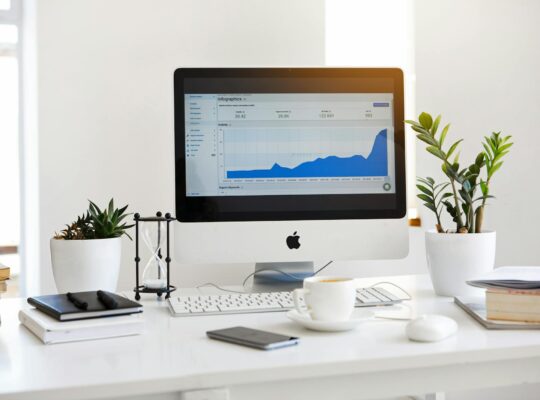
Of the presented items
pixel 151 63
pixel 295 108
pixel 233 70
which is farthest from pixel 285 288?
pixel 151 63

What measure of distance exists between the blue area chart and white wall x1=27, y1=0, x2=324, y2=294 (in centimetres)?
70

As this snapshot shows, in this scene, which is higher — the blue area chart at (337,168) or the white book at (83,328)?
the blue area chart at (337,168)

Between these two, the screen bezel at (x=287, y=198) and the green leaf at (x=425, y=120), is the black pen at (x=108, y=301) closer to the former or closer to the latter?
the screen bezel at (x=287, y=198)

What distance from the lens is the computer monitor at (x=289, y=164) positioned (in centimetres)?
164

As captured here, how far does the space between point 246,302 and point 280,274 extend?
339 mm

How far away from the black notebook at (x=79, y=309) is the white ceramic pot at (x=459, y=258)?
71 centimetres

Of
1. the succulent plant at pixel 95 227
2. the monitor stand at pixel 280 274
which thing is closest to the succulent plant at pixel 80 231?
the succulent plant at pixel 95 227

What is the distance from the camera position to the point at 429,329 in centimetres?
110

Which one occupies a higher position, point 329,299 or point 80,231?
point 80,231

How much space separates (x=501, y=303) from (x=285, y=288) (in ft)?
1.90

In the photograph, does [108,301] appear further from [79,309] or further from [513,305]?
[513,305]

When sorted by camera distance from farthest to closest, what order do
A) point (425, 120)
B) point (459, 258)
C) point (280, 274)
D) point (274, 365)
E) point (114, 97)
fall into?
point (114, 97) < point (280, 274) < point (425, 120) < point (459, 258) < point (274, 365)

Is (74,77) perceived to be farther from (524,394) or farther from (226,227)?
(524,394)

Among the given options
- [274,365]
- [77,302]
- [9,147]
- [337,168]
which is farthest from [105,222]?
[9,147]
